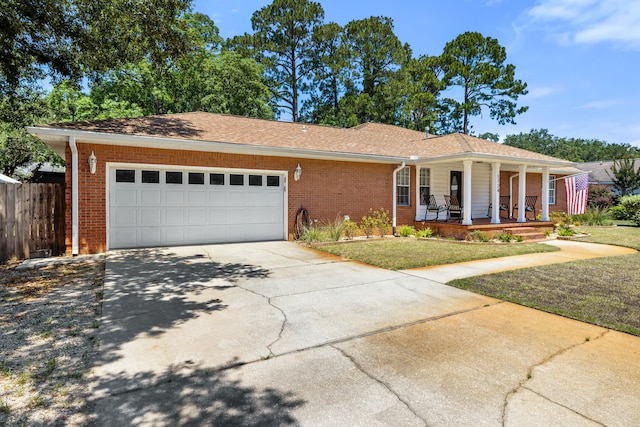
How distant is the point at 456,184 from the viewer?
580 inches

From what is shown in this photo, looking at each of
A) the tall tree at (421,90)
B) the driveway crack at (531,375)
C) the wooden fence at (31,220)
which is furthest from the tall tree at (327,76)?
the driveway crack at (531,375)

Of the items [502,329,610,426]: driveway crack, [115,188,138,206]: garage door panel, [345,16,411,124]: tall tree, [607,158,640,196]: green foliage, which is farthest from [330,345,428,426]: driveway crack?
[345,16,411,124]: tall tree

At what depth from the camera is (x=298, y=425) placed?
2.24 meters

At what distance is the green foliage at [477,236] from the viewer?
11.2m

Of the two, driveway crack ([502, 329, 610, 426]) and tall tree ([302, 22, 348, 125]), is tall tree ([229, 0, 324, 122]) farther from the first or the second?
driveway crack ([502, 329, 610, 426])

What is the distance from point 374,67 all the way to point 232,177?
25.0m

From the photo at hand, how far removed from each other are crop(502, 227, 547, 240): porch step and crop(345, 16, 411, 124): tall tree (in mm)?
19336

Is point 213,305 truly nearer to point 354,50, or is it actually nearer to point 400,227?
point 400,227

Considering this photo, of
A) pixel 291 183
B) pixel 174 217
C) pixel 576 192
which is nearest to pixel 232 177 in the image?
pixel 291 183

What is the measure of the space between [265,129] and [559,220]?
14339 millimetres

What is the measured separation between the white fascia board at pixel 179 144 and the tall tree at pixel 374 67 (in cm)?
1889

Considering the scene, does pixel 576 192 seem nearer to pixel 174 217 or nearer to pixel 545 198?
pixel 545 198

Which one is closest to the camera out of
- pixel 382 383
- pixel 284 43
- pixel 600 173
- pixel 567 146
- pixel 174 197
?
pixel 382 383

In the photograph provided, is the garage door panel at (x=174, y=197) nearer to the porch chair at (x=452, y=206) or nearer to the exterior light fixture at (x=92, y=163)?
the exterior light fixture at (x=92, y=163)
